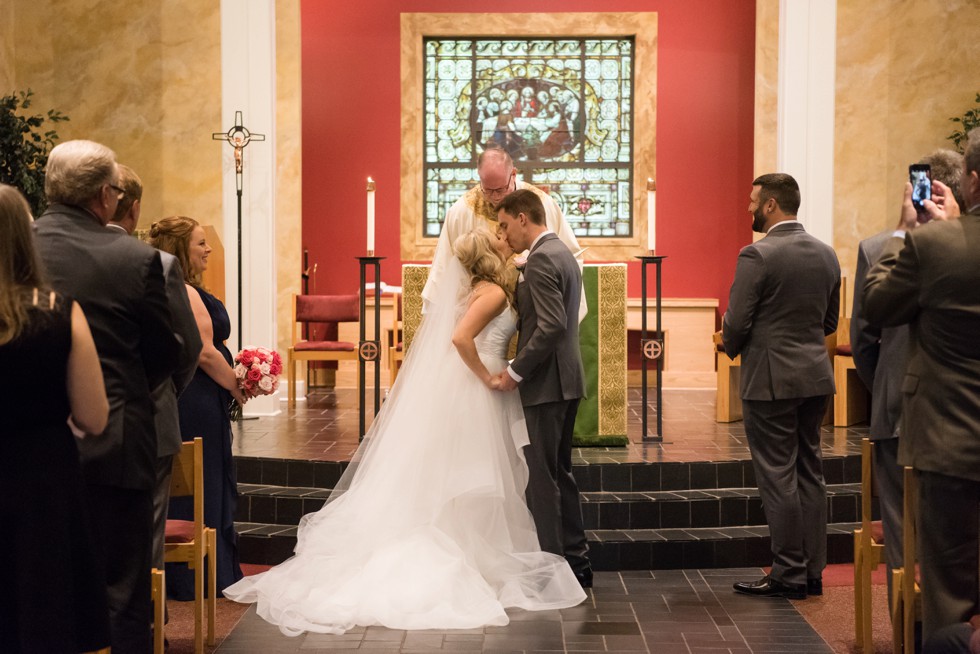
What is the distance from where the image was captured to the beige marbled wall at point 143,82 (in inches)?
359

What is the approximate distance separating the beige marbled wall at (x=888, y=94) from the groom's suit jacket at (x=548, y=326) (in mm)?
5016

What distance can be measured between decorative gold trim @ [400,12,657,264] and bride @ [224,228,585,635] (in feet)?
20.6

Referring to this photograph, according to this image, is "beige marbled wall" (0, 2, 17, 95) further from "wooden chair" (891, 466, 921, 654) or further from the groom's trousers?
"wooden chair" (891, 466, 921, 654)

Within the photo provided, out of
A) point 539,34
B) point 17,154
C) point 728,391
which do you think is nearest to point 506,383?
point 728,391

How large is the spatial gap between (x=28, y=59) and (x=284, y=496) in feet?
17.4

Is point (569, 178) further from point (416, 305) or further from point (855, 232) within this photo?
point (416, 305)

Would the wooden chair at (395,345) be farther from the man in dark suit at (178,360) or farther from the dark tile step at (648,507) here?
the man in dark suit at (178,360)

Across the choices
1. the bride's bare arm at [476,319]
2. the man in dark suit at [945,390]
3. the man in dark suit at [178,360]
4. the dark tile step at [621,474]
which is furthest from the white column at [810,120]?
the man in dark suit at [178,360]

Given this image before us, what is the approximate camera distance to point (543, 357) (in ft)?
16.7

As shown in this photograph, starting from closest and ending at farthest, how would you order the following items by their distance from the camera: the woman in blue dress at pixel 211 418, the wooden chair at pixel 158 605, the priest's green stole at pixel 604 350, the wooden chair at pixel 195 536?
the wooden chair at pixel 158 605
the wooden chair at pixel 195 536
the woman in blue dress at pixel 211 418
the priest's green stole at pixel 604 350

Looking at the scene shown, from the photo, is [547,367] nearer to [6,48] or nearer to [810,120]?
[810,120]

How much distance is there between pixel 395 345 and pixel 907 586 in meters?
6.58

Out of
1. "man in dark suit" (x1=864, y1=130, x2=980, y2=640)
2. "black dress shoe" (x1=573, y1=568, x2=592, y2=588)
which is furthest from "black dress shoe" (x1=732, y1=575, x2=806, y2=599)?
"man in dark suit" (x1=864, y1=130, x2=980, y2=640)

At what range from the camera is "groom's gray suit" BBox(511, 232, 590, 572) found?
5.08m
